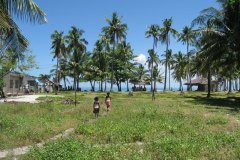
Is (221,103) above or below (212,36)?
below

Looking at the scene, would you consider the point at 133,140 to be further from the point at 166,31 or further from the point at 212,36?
the point at 166,31

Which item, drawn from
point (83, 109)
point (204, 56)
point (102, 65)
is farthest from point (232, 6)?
point (102, 65)

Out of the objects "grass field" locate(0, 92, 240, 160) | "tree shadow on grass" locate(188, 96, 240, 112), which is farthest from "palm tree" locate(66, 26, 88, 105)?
"grass field" locate(0, 92, 240, 160)

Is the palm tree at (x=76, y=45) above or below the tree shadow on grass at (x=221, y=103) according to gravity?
above

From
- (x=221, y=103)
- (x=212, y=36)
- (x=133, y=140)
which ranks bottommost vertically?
(x=133, y=140)

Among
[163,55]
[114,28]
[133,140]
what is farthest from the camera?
[163,55]

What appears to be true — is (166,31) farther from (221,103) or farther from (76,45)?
(221,103)

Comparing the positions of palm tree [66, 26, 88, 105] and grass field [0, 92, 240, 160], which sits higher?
palm tree [66, 26, 88, 105]

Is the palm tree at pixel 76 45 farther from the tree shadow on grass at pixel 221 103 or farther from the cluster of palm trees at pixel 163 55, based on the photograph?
the tree shadow on grass at pixel 221 103

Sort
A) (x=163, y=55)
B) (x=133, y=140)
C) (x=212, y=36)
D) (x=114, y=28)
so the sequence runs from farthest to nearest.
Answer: (x=163, y=55) → (x=114, y=28) → (x=212, y=36) → (x=133, y=140)

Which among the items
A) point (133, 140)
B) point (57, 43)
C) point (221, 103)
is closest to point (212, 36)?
point (221, 103)

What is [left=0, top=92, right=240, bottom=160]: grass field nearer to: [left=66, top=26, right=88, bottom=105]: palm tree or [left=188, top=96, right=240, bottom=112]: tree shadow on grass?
[left=188, top=96, right=240, bottom=112]: tree shadow on grass

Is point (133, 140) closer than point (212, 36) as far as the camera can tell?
Yes

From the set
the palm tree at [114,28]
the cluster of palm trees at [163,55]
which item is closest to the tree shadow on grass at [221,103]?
the cluster of palm trees at [163,55]
